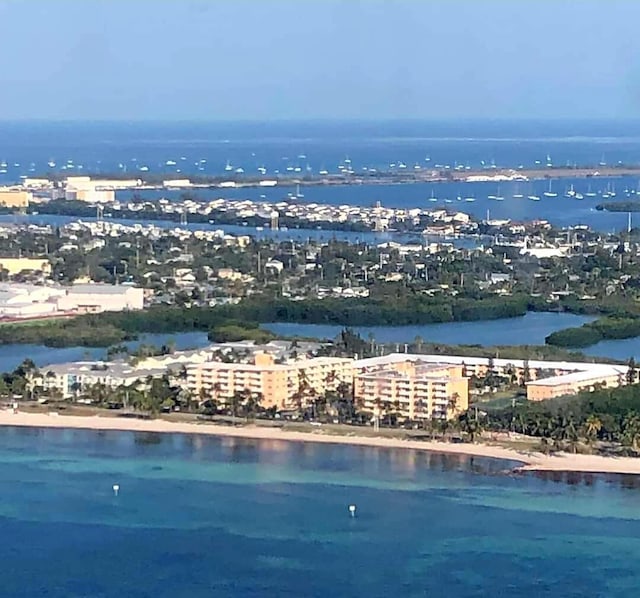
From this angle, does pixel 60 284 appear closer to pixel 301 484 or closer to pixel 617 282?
pixel 617 282

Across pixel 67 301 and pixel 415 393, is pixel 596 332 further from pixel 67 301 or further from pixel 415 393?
pixel 67 301

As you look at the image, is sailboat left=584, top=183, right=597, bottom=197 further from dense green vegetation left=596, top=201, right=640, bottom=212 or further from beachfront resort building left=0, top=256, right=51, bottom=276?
beachfront resort building left=0, top=256, right=51, bottom=276

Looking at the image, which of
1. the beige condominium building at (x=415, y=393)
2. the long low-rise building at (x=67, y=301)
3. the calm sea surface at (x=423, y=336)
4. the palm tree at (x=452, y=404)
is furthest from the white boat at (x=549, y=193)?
the palm tree at (x=452, y=404)

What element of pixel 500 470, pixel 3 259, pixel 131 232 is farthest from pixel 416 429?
pixel 131 232

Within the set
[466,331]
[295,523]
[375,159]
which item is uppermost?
[375,159]

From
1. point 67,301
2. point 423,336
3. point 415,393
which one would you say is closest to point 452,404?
point 415,393

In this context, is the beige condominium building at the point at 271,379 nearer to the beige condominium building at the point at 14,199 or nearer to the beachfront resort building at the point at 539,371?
the beachfront resort building at the point at 539,371
